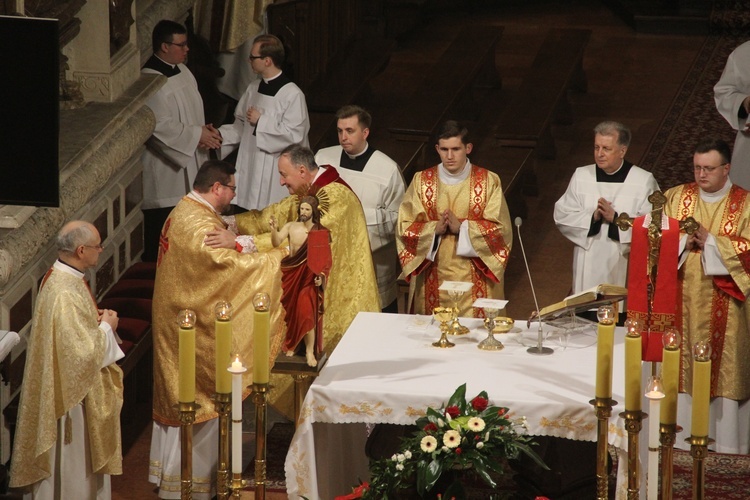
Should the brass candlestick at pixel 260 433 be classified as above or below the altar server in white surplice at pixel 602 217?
below

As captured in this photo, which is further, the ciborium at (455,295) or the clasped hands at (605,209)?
the clasped hands at (605,209)

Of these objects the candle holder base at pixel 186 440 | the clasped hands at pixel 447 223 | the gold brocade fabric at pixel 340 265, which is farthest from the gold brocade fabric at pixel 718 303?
the candle holder base at pixel 186 440

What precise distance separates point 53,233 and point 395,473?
284 cm

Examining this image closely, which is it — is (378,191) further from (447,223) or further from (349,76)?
(349,76)

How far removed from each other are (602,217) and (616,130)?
0.48 meters

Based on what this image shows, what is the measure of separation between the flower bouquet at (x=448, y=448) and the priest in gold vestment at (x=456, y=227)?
227 cm

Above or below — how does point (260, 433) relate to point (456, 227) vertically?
below

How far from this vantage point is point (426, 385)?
5.50 m

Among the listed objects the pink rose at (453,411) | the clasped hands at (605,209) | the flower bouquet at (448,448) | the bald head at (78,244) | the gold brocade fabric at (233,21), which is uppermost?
the gold brocade fabric at (233,21)

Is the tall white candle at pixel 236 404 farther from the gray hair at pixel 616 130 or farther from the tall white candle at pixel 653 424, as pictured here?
the gray hair at pixel 616 130

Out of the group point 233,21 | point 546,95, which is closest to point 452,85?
point 546,95

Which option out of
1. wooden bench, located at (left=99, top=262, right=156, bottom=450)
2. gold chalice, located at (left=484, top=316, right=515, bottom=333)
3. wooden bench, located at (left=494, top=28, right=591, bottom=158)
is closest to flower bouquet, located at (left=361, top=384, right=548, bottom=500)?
gold chalice, located at (left=484, top=316, right=515, bottom=333)

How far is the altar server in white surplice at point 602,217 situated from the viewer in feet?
24.4

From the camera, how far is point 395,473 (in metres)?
4.80
